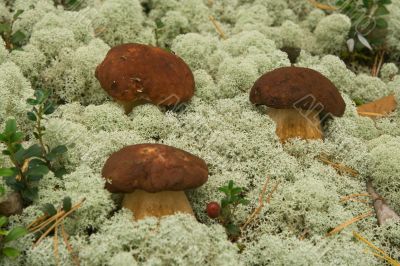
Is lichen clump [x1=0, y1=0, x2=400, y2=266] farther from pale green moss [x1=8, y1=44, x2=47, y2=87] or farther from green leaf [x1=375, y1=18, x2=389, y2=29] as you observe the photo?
green leaf [x1=375, y1=18, x2=389, y2=29]

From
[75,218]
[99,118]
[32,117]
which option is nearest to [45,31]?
[99,118]

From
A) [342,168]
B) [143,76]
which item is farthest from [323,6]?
[143,76]

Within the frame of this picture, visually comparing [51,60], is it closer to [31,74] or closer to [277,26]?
[31,74]

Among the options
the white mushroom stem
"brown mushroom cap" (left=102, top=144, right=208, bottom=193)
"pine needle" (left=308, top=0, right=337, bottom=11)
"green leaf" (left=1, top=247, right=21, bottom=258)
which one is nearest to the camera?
"green leaf" (left=1, top=247, right=21, bottom=258)

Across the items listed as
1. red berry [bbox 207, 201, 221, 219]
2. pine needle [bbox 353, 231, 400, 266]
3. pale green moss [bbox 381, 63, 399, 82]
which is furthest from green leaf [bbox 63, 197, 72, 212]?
pale green moss [bbox 381, 63, 399, 82]

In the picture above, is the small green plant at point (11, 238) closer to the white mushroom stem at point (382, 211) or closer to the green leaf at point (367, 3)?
the white mushroom stem at point (382, 211)

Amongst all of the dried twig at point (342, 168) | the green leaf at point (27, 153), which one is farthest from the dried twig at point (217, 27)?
the green leaf at point (27, 153)

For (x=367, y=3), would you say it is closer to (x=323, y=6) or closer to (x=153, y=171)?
(x=323, y=6)
